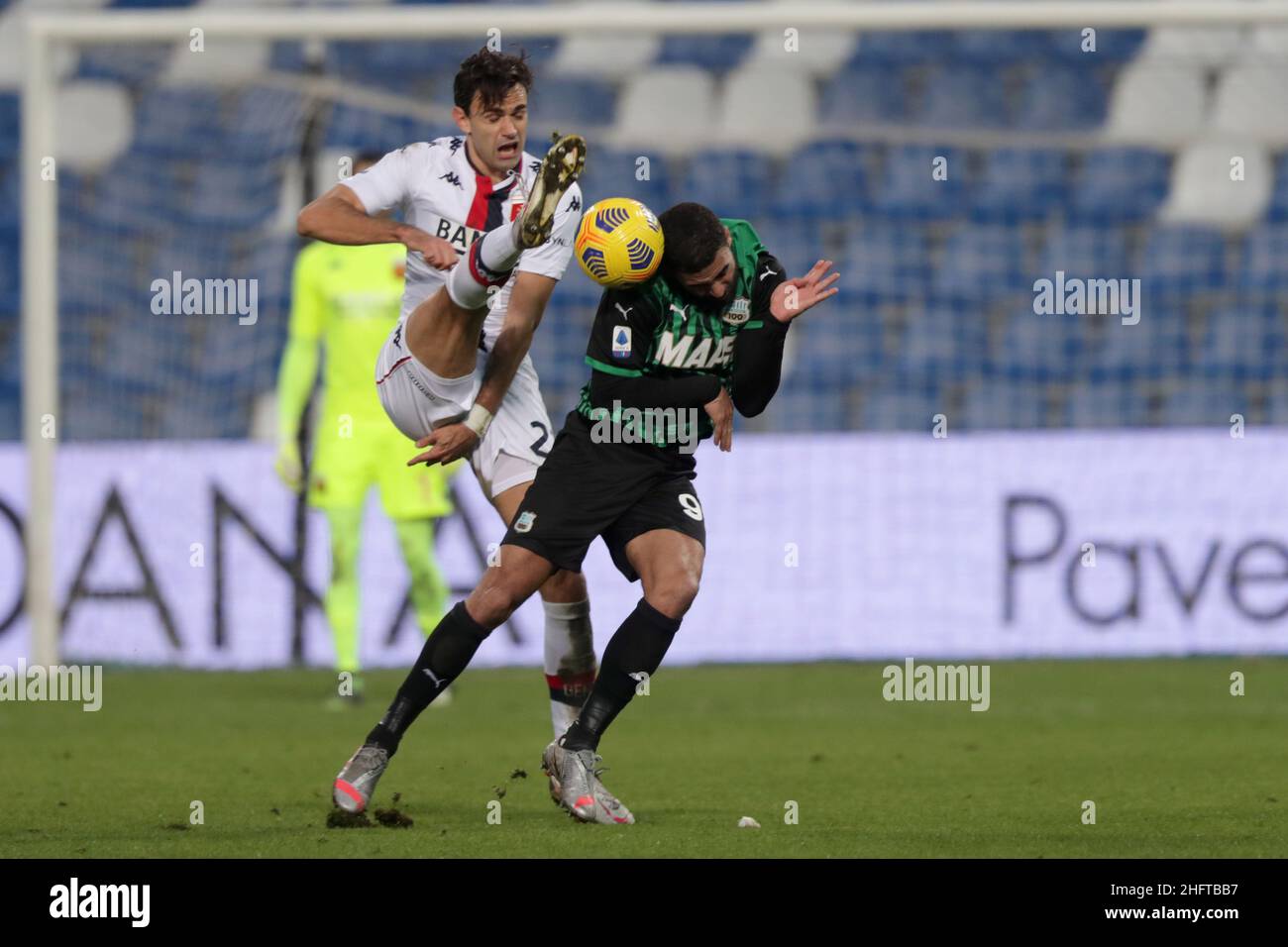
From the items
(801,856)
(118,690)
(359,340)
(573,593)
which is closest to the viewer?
(801,856)

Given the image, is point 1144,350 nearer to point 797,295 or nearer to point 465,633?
point 797,295

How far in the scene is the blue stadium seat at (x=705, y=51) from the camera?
14.2 m

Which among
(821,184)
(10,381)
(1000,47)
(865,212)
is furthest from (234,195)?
(1000,47)

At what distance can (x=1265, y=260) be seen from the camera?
12.5m

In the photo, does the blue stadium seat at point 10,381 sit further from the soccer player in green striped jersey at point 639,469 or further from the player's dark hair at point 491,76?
the soccer player in green striped jersey at point 639,469

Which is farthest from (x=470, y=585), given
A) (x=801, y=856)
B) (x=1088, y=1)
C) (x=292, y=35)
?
(x=801, y=856)

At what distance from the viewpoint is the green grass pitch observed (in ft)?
18.0

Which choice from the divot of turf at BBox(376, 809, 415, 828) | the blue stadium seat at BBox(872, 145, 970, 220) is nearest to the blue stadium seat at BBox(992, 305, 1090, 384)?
the blue stadium seat at BBox(872, 145, 970, 220)

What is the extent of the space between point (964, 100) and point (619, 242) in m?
8.29

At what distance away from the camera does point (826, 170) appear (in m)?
Result: 13.2
